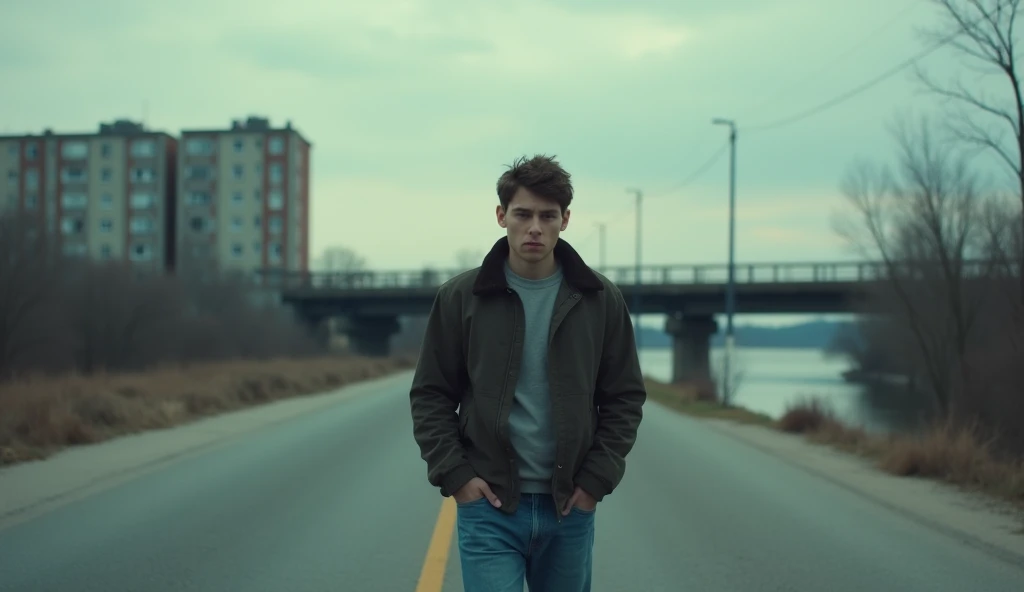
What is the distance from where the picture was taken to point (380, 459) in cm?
1459

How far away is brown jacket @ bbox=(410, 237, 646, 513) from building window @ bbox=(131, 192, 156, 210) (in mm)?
99264

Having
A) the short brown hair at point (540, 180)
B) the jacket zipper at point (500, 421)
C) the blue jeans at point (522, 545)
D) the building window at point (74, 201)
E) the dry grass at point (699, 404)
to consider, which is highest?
the building window at point (74, 201)

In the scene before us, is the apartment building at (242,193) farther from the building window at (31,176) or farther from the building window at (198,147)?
the building window at (31,176)

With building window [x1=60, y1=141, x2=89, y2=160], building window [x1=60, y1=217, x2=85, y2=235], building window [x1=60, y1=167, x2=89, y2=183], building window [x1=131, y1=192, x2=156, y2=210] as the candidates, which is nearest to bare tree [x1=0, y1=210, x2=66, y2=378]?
building window [x1=131, y1=192, x2=156, y2=210]

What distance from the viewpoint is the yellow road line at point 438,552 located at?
6988 mm

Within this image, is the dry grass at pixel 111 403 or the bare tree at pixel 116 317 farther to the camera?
the bare tree at pixel 116 317

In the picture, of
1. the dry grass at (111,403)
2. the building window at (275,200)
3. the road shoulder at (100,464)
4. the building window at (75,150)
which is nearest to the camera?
the road shoulder at (100,464)

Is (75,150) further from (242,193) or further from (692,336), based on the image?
(692,336)

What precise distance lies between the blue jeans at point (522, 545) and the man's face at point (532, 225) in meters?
0.83

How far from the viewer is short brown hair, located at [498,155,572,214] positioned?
363 cm

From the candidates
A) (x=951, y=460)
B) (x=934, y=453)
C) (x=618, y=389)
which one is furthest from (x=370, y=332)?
(x=618, y=389)

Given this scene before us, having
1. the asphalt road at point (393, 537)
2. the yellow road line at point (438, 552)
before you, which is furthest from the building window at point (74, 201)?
the yellow road line at point (438, 552)

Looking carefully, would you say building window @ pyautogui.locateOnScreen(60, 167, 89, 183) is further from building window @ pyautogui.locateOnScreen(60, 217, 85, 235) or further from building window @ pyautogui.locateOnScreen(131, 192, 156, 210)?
building window @ pyautogui.locateOnScreen(131, 192, 156, 210)

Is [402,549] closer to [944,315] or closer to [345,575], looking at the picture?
[345,575]
